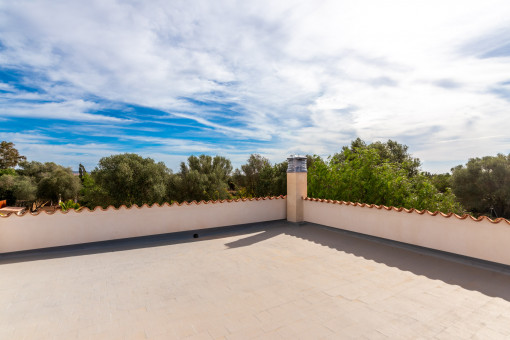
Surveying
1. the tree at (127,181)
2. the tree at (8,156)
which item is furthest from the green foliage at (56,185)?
the tree at (127,181)

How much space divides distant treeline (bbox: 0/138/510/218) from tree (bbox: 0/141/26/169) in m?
1.94

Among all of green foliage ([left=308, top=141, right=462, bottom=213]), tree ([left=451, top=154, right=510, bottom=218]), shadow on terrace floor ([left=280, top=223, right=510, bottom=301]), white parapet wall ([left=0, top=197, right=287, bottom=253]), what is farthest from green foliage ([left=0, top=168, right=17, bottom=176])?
tree ([left=451, top=154, right=510, bottom=218])

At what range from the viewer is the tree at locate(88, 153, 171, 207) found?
1973cm

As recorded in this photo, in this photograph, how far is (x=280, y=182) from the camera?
25.3 meters

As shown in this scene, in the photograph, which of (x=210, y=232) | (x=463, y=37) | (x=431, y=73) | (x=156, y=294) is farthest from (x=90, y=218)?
(x=431, y=73)

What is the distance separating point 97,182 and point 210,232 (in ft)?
54.1

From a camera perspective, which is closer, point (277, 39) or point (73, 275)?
point (73, 275)

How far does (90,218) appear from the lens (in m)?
6.71

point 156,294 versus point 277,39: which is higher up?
point 277,39

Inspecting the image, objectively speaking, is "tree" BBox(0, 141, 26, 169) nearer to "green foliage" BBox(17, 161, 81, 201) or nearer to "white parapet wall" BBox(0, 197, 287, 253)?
"green foliage" BBox(17, 161, 81, 201)

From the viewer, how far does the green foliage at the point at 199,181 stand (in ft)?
78.9

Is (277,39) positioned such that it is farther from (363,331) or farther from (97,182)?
(97,182)

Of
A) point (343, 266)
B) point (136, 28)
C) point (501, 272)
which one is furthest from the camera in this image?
point (136, 28)

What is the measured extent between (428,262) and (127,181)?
1981cm
